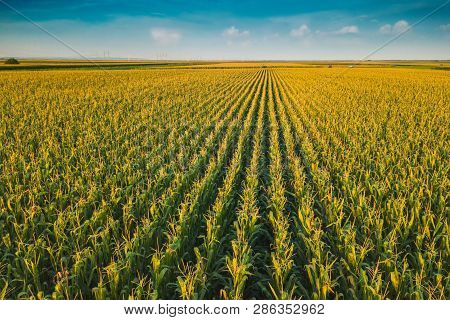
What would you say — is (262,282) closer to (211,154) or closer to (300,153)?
(211,154)

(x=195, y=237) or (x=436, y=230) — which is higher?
(x=436, y=230)

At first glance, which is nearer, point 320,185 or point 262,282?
point 262,282

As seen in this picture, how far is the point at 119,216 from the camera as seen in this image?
471 centimetres

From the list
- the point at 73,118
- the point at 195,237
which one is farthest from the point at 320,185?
the point at 73,118

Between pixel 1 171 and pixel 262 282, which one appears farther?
pixel 1 171

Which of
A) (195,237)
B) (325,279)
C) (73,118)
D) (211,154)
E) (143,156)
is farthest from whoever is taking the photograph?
(73,118)

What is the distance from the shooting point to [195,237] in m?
4.21
